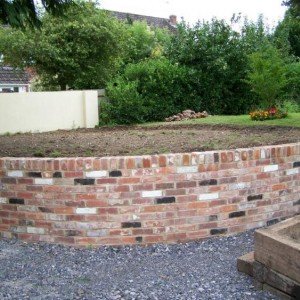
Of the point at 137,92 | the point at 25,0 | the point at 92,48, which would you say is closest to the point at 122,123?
the point at 137,92

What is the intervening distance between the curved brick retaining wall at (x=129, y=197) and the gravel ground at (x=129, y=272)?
148 millimetres

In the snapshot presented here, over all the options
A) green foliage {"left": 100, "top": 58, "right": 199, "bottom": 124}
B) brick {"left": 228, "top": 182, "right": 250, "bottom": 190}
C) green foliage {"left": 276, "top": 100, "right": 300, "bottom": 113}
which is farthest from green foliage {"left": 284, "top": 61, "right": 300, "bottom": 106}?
brick {"left": 228, "top": 182, "right": 250, "bottom": 190}

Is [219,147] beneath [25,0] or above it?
beneath

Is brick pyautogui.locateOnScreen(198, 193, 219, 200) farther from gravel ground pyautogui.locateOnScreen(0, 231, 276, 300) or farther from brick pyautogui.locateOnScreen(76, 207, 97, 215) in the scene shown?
brick pyautogui.locateOnScreen(76, 207, 97, 215)

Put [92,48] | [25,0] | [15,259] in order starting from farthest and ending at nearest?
[92,48], [25,0], [15,259]

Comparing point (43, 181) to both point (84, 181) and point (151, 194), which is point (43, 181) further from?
point (151, 194)

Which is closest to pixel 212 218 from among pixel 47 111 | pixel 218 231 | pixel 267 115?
pixel 218 231

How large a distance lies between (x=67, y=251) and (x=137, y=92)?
33.2ft

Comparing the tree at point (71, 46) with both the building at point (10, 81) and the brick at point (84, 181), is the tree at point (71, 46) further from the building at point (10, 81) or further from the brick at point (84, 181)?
the brick at point (84, 181)

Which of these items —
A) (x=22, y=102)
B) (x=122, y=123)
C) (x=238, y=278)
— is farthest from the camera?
(x=122, y=123)

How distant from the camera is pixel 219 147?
4898 millimetres

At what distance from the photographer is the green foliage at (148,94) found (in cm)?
1322

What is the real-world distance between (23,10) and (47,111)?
22.6ft

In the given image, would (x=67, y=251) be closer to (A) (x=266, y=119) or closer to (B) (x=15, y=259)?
(B) (x=15, y=259)
